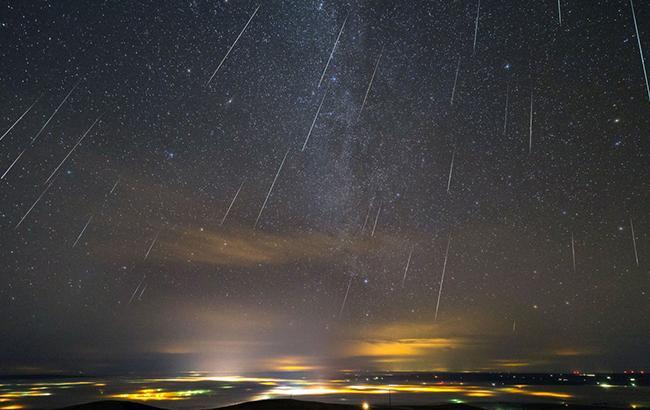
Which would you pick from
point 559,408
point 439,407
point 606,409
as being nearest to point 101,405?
point 439,407

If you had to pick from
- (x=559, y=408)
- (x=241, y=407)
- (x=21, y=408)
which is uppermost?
(x=559, y=408)

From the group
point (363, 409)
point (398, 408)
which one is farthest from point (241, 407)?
point (398, 408)

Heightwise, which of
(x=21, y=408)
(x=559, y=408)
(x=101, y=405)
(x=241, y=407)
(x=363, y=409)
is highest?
(x=559, y=408)

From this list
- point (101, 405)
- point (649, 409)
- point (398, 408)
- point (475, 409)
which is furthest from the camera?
point (649, 409)

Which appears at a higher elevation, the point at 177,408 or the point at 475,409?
the point at 475,409

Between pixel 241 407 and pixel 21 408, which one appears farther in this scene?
pixel 21 408

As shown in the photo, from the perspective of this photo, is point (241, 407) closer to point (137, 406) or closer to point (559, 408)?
point (137, 406)

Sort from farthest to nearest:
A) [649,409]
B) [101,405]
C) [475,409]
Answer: [649,409] < [475,409] < [101,405]

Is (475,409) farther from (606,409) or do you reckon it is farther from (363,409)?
(606,409)

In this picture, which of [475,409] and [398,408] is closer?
[475,409]
